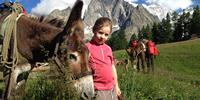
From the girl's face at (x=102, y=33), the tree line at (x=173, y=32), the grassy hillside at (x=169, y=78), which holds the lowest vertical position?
the grassy hillside at (x=169, y=78)

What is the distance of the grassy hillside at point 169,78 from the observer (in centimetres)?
816

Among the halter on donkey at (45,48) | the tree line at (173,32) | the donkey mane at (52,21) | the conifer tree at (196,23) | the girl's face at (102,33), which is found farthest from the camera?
the conifer tree at (196,23)

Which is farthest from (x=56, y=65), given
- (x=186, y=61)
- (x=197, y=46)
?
(x=197, y=46)

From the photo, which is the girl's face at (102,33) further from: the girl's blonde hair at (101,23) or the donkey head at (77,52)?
the donkey head at (77,52)

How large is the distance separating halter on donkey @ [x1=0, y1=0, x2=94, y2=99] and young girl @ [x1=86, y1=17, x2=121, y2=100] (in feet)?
1.08

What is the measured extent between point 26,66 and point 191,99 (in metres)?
4.50

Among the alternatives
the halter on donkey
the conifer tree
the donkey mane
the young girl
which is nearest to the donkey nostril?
the halter on donkey

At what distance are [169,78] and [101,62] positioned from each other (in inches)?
411

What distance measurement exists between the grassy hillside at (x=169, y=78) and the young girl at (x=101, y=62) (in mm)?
626

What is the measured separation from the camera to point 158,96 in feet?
27.0

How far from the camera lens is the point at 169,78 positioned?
614 inches

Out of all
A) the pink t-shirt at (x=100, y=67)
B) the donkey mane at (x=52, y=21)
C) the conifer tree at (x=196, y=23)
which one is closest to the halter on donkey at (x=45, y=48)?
the donkey mane at (x=52, y=21)

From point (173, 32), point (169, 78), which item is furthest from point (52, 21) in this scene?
point (173, 32)

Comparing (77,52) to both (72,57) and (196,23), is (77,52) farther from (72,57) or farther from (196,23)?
(196,23)
